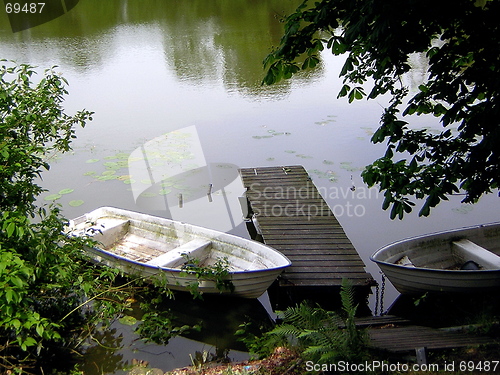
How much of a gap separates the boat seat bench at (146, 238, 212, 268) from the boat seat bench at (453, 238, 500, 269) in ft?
9.55

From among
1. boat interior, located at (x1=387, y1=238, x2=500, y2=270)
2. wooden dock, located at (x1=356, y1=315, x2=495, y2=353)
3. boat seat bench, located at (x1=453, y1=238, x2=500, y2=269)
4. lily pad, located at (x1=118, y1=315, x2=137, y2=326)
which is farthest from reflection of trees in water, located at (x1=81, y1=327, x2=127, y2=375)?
boat seat bench, located at (x1=453, y1=238, x2=500, y2=269)

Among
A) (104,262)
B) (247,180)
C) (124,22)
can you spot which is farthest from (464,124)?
(124,22)

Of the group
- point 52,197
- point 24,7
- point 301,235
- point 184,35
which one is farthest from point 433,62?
point 24,7

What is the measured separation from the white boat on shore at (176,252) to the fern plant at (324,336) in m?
0.80

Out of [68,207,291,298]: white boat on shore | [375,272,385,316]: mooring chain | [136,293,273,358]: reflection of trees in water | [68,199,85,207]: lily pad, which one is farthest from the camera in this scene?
[68,199,85,207]: lily pad

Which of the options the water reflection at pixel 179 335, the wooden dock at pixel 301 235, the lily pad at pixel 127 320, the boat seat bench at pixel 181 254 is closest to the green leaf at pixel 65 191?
the wooden dock at pixel 301 235

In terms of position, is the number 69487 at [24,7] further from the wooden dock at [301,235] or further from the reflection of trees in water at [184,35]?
the wooden dock at [301,235]

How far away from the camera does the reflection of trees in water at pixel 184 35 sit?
15.2 m

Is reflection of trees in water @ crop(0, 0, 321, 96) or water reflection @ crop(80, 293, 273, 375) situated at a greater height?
reflection of trees in water @ crop(0, 0, 321, 96)

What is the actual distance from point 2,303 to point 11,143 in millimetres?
1338

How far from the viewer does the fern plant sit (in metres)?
3.87

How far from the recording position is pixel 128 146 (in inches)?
409

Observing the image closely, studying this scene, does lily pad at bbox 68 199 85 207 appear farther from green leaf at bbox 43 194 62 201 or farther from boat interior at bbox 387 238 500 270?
boat interior at bbox 387 238 500 270

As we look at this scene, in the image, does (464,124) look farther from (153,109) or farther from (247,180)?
(153,109)
